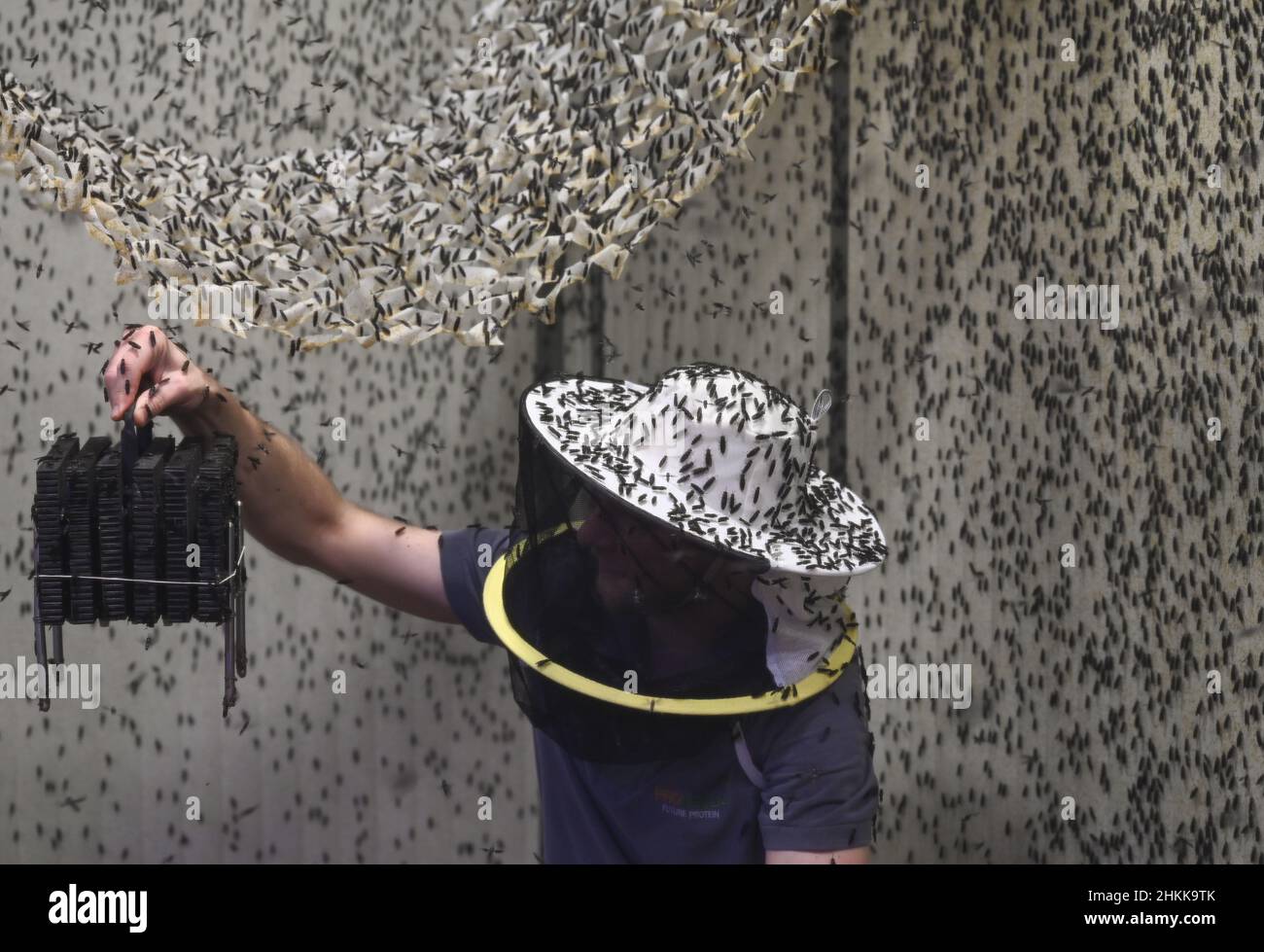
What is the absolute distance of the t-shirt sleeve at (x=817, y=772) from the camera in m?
0.92

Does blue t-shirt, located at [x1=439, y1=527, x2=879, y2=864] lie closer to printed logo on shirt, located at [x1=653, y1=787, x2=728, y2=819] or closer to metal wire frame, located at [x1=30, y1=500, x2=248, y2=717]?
printed logo on shirt, located at [x1=653, y1=787, x2=728, y2=819]

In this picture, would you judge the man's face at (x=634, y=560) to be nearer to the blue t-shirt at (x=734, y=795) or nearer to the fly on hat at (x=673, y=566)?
the fly on hat at (x=673, y=566)

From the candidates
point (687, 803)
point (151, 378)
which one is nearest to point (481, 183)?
point (151, 378)

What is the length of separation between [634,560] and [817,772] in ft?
0.75

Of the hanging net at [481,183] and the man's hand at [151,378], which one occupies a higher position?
the hanging net at [481,183]

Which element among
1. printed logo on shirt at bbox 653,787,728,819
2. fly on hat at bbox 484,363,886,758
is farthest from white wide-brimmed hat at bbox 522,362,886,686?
printed logo on shirt at bbox 653,787,728,819

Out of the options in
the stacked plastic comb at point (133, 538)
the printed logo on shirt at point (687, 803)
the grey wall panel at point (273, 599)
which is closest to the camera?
the stacked plastic comb at point (133, 538)

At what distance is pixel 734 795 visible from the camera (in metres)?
0.98

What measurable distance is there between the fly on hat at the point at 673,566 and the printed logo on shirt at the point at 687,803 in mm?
67

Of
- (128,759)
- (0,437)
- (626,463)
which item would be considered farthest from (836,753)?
(0,437)

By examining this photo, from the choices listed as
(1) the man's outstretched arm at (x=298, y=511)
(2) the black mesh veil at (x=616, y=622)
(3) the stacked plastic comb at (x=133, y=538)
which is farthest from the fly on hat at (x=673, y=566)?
(3) the stacked plastic comb at (x=133, y=538)

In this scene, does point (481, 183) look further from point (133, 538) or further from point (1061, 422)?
point (1061, 422)

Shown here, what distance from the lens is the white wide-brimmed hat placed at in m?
0.90

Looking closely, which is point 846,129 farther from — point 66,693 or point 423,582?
point 66,693
